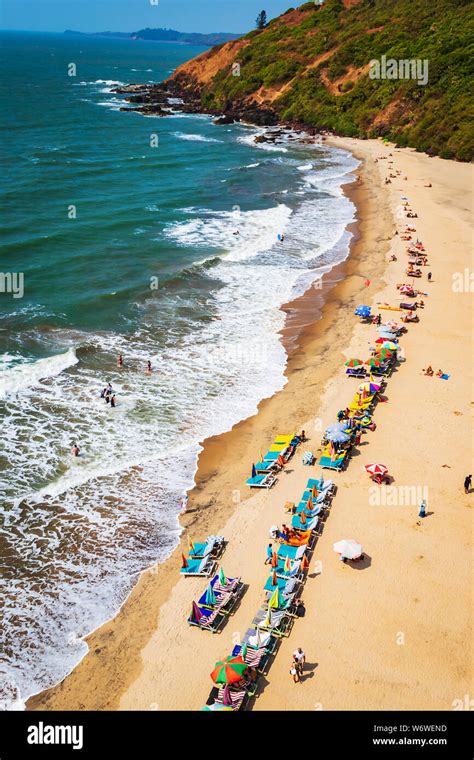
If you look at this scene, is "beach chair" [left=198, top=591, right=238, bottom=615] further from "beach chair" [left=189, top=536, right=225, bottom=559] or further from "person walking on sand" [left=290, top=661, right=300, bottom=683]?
"person walking on sand" [left=290, top=661, right=300, bottom=683]

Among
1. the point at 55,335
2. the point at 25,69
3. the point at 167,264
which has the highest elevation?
the point at 25,69

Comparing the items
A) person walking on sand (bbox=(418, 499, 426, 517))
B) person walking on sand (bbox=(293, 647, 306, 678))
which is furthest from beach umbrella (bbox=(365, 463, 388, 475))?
person walking on sand (bbox=(293, 647, 306, 678))

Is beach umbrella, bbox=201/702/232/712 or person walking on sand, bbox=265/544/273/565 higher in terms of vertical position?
person walking on sand, bbox=265/544/273/565

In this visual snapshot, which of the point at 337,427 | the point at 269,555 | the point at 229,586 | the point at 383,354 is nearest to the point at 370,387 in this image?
the point at 383,354

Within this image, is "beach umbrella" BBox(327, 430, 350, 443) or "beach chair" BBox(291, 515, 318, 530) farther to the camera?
"beach umbrella" BBox(327, 430, 350, 443)

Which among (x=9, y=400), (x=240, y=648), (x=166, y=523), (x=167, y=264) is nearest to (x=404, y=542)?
(x=240, y=648)

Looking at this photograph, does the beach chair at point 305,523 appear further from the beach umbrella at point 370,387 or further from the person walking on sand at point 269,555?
the beach umbrella at point 370,387
